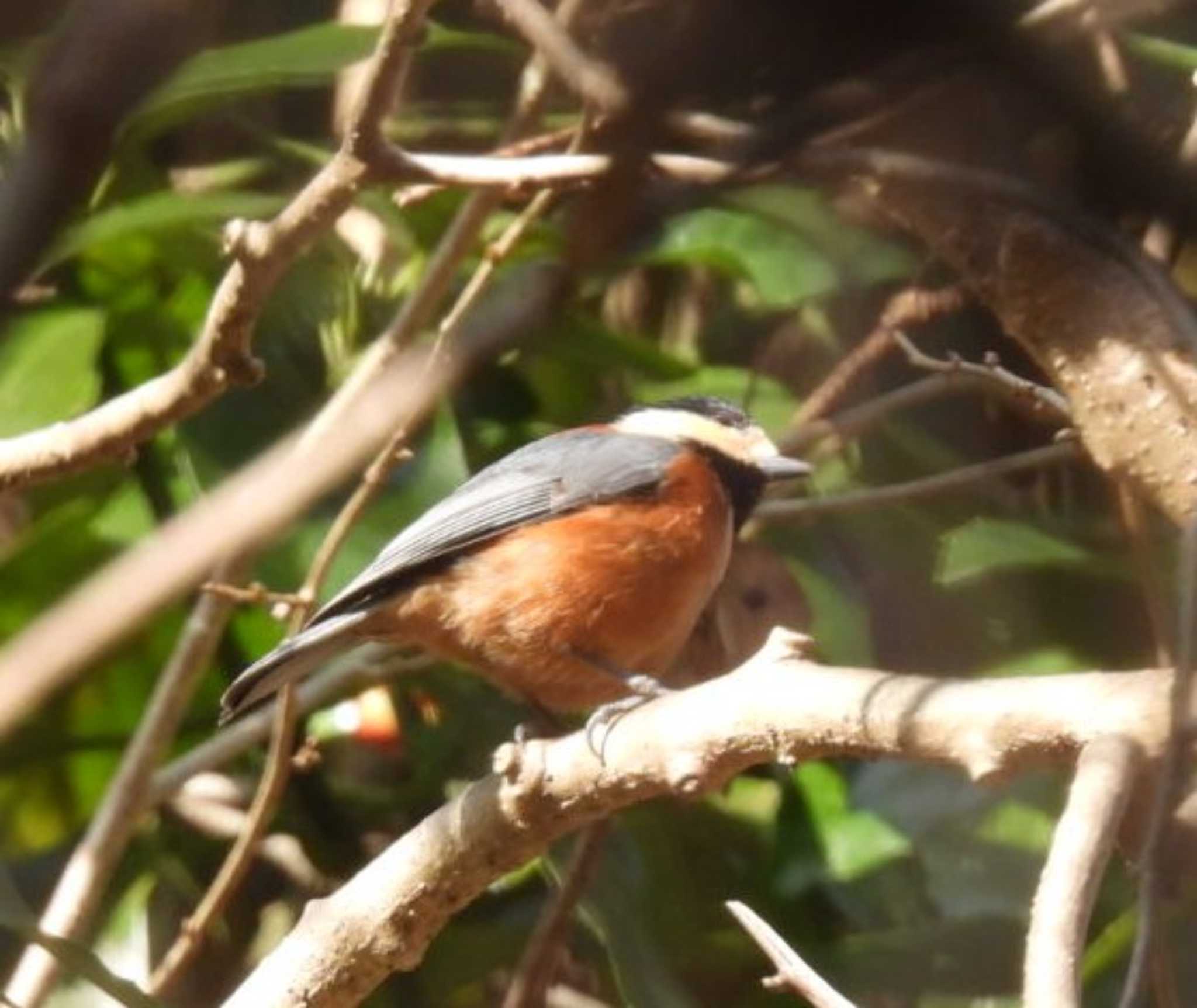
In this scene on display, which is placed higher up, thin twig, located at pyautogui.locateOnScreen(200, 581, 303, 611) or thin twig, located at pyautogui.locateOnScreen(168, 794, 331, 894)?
thin twig, located at pyautogui.locateOnScreen(200, 581, 303, 611)

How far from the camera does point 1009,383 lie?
6.21 ft

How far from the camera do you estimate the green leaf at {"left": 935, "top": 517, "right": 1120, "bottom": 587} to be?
90.7 inches

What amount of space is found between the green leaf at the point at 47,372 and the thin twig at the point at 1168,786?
1.61m

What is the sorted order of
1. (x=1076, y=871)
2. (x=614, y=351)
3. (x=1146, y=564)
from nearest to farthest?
(x=1076, y=871) < (x=1146, y=564) < (x=614, y=351)

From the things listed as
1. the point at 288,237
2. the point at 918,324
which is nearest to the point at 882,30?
the point at 288,237

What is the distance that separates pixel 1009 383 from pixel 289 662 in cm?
77

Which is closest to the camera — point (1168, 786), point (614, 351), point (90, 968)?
point (1168, 786)

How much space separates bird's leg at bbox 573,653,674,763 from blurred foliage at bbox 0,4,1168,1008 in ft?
0.81

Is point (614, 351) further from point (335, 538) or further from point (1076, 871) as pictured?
point (1076, 871)

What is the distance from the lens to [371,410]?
0.65 meters

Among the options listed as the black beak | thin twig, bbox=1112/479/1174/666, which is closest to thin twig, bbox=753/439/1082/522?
the black beak

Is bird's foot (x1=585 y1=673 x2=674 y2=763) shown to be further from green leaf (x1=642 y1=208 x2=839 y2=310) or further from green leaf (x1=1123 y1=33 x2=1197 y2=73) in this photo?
green leaf (x1=1123 y1=33 x2=1197 y2=73)

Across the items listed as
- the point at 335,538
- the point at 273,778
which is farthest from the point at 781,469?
the point at 273,778

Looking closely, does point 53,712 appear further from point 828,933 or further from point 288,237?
point 288,237
